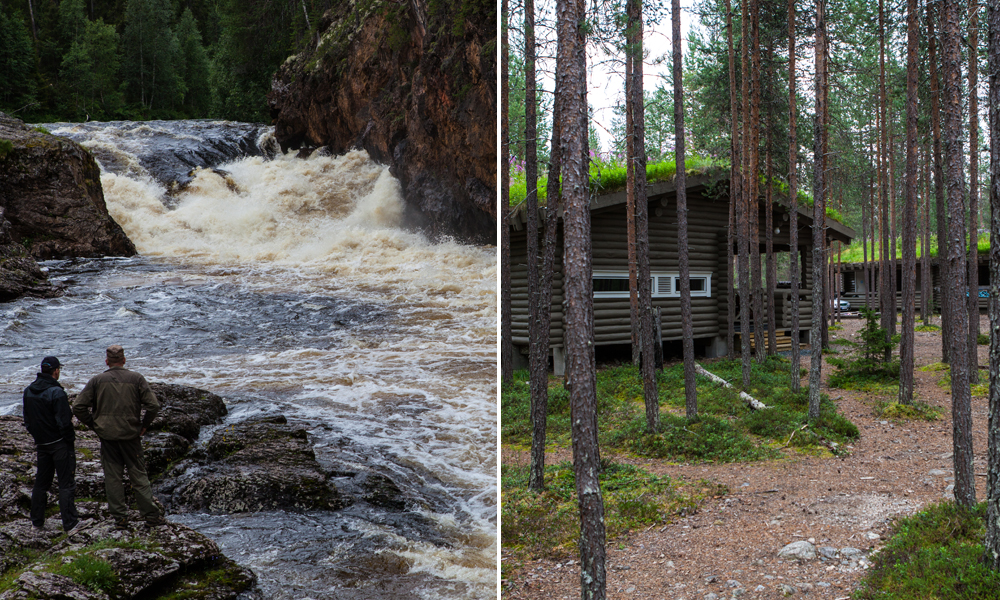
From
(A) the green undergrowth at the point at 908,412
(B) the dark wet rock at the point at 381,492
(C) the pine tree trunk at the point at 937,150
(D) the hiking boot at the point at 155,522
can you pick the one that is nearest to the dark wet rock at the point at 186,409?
(D) the hiking boot at the point at 155,522

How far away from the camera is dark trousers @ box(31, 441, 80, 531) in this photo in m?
4.05

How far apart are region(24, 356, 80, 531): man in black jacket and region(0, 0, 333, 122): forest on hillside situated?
8.96 feet

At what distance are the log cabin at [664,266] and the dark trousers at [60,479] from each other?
352 inches

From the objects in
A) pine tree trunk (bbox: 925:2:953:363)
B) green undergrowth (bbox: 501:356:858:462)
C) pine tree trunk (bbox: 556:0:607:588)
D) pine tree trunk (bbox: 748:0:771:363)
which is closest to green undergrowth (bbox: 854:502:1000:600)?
pine tree trunk (bbox: 556:0:607:588)

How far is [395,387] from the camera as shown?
6969 millimetres

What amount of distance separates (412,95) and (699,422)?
5872 mm

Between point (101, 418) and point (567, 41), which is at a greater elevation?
point (567, 41)

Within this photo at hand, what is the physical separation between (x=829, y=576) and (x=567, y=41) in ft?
14.0

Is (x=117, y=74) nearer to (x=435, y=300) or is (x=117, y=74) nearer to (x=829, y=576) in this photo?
(x=435, y=300)

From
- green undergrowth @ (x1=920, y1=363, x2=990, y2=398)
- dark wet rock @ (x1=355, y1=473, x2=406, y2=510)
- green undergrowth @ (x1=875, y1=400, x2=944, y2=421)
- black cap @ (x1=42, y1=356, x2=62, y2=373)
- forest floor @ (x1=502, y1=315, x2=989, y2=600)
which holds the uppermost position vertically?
black cap @ (x1=42, y1=356, x2=62, y2=373)

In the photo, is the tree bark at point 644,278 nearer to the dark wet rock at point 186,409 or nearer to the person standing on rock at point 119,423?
the dark wet rock at point 186,409

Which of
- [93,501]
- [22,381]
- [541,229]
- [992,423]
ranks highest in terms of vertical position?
[541,229]

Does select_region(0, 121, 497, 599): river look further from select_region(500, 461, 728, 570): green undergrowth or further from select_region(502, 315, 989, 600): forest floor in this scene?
select_region(502, 315, 989, 600): forest floor

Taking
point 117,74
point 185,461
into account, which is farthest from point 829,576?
point 117,74
